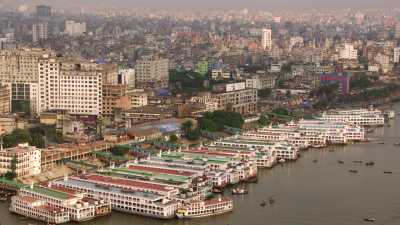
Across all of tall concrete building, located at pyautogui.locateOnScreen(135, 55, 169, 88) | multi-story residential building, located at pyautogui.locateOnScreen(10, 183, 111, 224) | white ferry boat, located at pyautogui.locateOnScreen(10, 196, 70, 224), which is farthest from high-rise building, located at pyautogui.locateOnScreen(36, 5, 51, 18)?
white ferry boat, located at pyautogui.locateOnScreen(10, 196, 70, 224)

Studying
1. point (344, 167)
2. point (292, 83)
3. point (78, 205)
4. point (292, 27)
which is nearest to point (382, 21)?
point (292, 27)

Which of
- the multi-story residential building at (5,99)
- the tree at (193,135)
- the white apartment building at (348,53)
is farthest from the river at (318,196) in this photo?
the white apartment building at (348,53)

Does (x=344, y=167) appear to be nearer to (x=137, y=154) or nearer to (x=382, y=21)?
(x=137, y=154)

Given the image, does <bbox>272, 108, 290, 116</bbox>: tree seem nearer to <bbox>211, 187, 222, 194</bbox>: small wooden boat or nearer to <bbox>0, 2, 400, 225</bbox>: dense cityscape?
<bbox>0, 2, 400, 225</bbox>: dense cityscape

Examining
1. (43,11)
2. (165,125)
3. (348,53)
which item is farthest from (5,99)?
(43,11)

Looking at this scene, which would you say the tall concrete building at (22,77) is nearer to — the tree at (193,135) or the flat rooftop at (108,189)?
the tree at (193,135)
